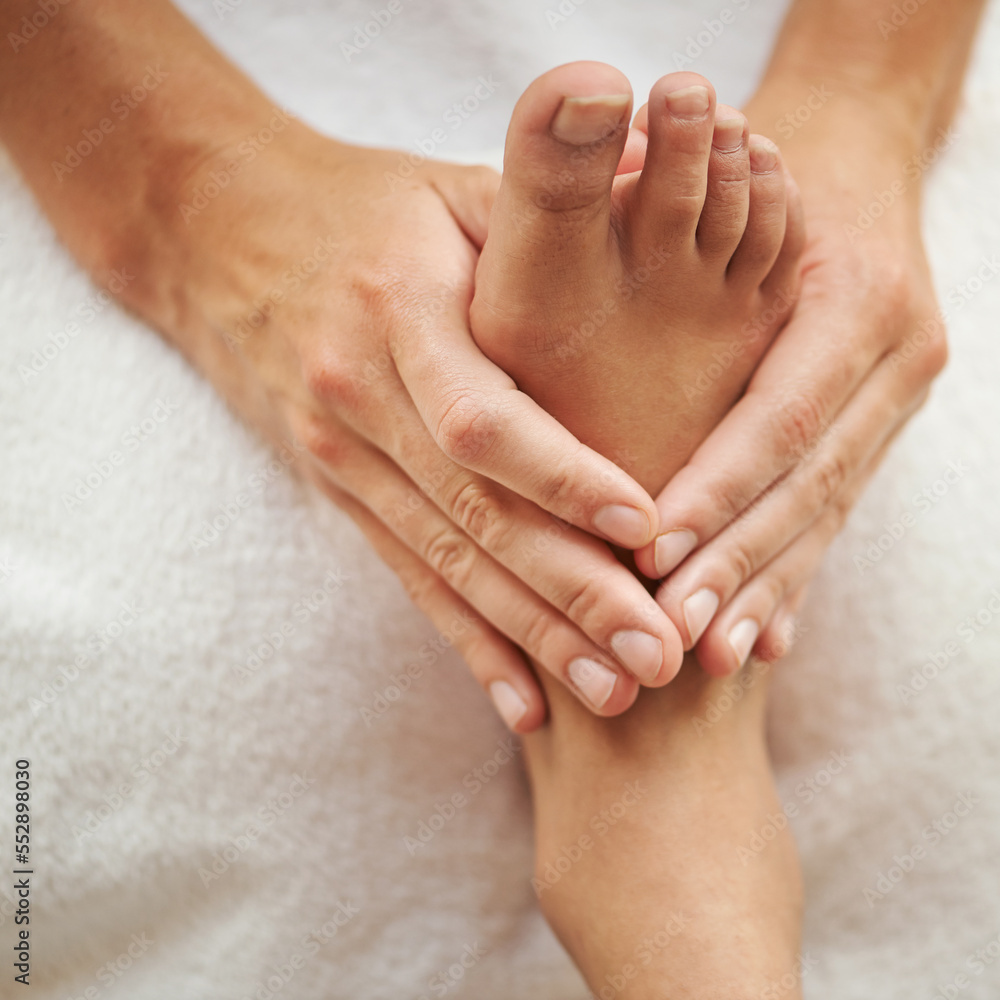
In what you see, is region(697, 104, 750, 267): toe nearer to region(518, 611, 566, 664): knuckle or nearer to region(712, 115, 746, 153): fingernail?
region(712, 115, 746, 153): fingernail

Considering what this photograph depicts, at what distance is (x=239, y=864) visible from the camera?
76 cm

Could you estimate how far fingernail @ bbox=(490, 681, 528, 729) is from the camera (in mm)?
749

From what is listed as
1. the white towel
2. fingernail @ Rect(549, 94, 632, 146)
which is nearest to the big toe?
fingernail @ Rect(549, 94, 632, 146)

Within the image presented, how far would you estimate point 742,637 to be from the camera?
724 mm

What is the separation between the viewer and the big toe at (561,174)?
0.50 m

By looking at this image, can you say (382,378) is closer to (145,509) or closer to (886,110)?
(145,509)

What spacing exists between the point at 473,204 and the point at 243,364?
27cm

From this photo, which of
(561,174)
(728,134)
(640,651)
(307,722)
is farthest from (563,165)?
(307,722)

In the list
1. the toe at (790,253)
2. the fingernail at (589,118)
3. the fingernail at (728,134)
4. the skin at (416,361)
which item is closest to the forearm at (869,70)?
the skin at (416,361)

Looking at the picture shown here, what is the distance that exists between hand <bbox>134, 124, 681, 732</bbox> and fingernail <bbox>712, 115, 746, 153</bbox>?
0.21 m

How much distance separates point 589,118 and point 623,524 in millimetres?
289

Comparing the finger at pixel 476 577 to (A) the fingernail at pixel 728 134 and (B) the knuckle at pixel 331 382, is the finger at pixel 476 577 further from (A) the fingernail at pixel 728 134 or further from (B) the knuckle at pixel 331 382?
(A) the fingernail at pixel 728 134

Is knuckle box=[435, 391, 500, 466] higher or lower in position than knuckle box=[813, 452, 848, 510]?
lower

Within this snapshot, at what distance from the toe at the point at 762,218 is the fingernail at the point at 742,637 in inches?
11.6
